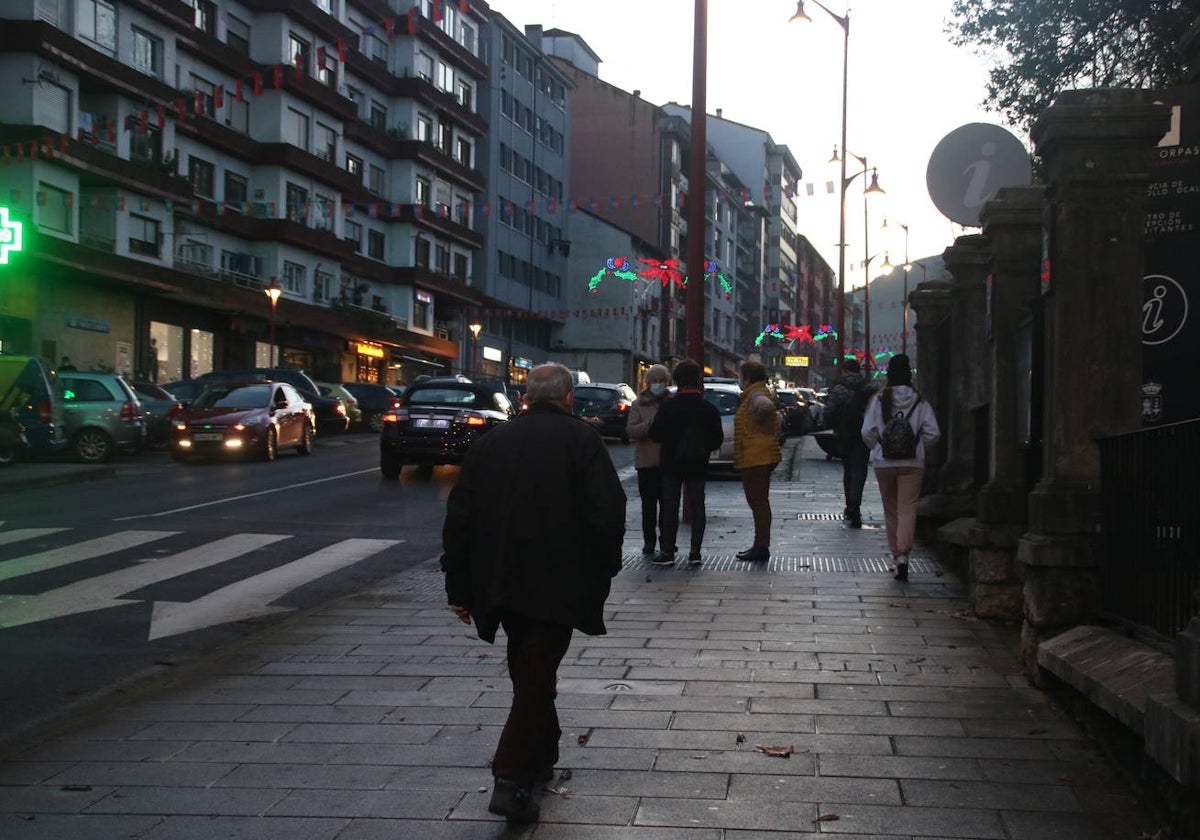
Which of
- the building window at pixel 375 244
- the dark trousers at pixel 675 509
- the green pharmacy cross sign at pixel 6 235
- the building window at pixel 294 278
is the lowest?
the dark trousers at pixel 675 509

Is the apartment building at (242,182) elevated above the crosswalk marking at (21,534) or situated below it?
above

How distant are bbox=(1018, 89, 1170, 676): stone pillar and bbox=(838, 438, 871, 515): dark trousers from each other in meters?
8.08

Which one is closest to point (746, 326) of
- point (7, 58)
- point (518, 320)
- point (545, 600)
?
point (518, 320)

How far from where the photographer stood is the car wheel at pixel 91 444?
2508 cm

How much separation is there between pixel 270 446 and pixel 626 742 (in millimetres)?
21314

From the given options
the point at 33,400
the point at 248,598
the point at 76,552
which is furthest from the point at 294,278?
the point at 248,598

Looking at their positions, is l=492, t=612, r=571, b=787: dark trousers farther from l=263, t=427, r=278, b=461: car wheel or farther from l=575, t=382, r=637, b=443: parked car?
l=575, t=382, r=637, b=443: parked car

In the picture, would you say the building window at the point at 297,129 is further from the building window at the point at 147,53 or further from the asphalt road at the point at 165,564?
the asphalt road at the point at 165,564

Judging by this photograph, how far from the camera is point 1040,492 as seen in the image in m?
7.14

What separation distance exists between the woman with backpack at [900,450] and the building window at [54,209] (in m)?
28.8

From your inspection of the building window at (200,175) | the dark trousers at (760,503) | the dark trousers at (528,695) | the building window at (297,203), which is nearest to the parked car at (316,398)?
the building window at (200,175)

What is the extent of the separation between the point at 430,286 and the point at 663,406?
1995 inches

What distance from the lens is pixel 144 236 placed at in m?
40.6

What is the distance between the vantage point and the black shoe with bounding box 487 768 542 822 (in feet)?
15.5
